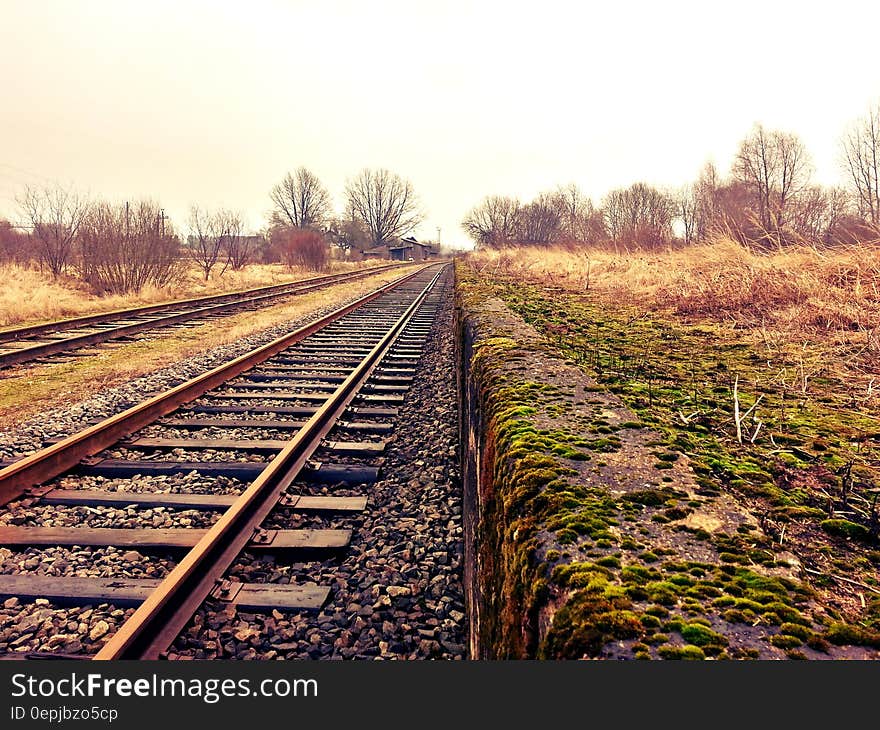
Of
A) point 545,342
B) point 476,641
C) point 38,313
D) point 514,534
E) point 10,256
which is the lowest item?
point 476,641

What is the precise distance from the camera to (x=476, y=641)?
2037 mm

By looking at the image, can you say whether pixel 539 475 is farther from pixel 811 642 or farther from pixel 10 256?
pixel 10 256

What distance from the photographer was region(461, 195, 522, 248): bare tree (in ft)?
211

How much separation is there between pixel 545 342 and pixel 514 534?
3.34m

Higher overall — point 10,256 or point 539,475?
point 10,256

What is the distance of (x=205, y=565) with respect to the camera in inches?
107

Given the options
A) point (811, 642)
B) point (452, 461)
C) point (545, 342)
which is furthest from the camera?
point (545, 342)

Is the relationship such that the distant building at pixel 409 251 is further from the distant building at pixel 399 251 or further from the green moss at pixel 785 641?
the green moss at pixel 785 641

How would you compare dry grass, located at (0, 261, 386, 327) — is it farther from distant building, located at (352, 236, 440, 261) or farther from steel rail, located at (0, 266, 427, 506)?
distant building, located at (352, 236, 440, 261)

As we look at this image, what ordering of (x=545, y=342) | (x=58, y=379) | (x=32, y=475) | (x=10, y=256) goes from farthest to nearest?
(x=10, y=256)
(x=58, y=379)
(x=545, y=342)
(x=32, y=475)

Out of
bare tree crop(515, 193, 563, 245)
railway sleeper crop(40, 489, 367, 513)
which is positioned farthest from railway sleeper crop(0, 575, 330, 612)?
bare tree crop(515, 193, 563, 245)

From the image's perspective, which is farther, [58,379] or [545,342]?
[58,379]

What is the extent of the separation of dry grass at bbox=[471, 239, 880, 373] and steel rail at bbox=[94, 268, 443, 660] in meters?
4.08

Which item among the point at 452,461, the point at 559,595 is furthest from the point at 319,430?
the point at 559,595
